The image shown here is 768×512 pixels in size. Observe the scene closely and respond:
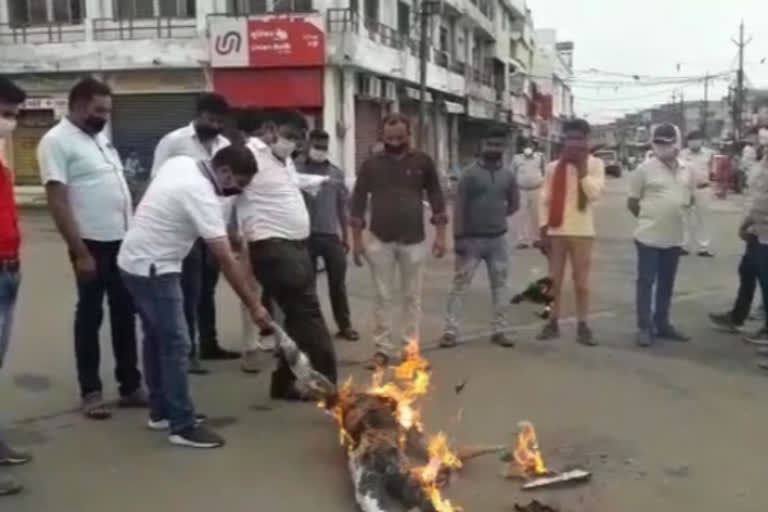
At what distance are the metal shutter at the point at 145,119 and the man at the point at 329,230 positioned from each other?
19816mm

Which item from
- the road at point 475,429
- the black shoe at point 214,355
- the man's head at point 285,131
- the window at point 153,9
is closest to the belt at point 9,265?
the road at point 475,429

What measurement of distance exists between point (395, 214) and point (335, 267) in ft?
4.14

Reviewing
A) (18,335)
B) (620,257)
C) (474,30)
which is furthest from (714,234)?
(474,30)

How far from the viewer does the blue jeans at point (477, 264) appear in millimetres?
7930

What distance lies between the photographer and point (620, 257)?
14.9 m

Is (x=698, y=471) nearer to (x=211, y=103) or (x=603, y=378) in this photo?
(x=603, y=378)

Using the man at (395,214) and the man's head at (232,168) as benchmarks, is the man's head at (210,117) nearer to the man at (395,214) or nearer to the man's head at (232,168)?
the man at (395,214)

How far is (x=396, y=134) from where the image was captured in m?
7.15

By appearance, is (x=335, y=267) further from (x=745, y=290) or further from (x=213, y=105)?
(x=745, y=290)

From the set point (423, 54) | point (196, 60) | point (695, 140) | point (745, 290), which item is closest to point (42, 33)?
point (196, 60)

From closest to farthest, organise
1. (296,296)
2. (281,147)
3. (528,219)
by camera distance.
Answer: (296,296) < (281,147) < (528,219)

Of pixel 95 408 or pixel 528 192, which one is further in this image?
pixel 528 192

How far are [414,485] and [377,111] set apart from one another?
26.9 metres

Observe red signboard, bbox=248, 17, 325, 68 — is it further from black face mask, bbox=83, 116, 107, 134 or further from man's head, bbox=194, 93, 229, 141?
black face mask, bbox=83, 116, 107, 134
